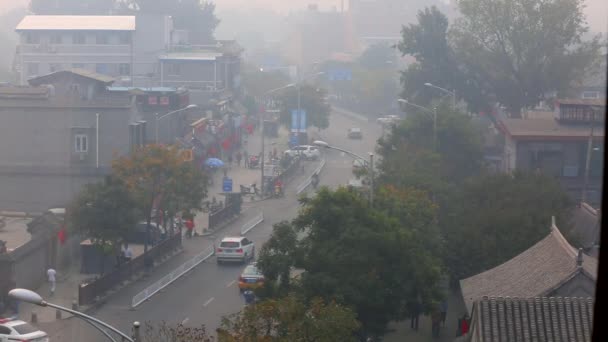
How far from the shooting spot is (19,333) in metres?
13.0

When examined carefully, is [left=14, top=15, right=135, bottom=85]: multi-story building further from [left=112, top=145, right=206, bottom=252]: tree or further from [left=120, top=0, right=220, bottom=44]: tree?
[left=112, top=145, right=206, bottom=252]: tree

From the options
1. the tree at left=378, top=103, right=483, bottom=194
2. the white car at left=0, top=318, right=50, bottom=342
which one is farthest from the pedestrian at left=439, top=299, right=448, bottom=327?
the tree at left=378, top=103, right=483, bottom=194

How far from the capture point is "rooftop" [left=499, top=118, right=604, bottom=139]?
82.5ft

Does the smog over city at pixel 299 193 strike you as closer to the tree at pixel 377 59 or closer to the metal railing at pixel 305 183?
the metal railing at pixel 305 183

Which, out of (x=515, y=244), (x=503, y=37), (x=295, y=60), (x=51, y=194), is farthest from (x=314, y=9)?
(x=515, y=244)

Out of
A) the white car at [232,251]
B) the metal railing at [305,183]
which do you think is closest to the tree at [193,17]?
the metal railing at [305,183]

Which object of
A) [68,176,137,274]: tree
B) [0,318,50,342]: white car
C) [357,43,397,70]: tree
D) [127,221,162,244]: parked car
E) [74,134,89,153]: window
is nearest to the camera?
[0,318,50,342]: white car

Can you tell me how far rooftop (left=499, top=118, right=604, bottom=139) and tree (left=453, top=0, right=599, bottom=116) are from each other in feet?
20.6

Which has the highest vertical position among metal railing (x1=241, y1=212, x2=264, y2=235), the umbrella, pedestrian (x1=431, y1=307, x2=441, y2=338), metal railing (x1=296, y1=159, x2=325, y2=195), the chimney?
the chimney

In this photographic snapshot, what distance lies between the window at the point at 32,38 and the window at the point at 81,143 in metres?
22.1

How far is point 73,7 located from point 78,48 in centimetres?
2557

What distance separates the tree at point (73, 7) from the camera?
217 feet

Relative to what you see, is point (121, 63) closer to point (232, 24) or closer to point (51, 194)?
point (51, 194)

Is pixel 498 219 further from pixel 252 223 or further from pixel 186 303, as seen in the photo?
pixel 252 223
